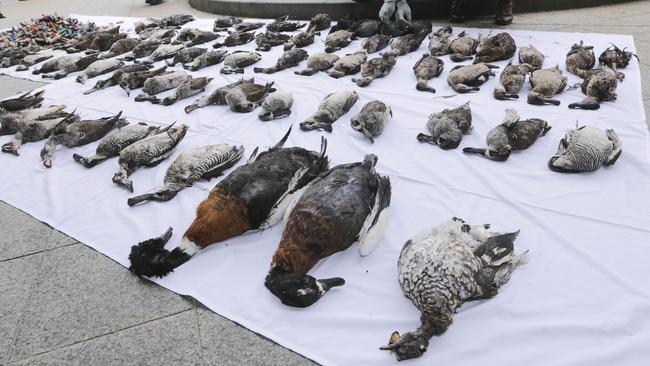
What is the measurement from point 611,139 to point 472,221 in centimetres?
136

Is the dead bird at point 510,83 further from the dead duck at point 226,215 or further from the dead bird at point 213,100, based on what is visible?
the dead bird at point 213,100

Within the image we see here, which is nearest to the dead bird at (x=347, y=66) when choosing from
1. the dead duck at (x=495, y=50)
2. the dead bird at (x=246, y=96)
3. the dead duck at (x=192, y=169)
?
the dead bird at (x=246, y=96)

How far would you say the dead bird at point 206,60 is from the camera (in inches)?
227

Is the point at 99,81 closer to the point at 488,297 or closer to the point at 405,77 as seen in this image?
the point at 405,77

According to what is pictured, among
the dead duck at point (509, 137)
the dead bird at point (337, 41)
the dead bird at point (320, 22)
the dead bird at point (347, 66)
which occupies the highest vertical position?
the dead bird at point (320, 22)

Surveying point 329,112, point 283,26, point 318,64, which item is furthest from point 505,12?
point 329,112

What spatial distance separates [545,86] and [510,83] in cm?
32

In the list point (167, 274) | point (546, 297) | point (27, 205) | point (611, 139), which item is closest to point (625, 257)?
point (546, 297)

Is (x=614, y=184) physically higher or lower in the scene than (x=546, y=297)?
higher

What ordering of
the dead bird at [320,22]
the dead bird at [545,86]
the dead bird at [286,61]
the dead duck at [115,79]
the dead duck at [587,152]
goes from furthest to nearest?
1. the dead bird at [320,22]
2. the dead duck at [115,79]
3. the dead bird at [286,61]
4. the dead bird at [545,86]
5. the dead duck at [587,152]

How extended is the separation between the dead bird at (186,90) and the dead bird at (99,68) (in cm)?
193

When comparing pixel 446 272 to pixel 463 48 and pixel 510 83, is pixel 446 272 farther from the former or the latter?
pixel 463 48

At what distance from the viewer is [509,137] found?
3.29 meters

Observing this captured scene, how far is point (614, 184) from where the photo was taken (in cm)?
287
